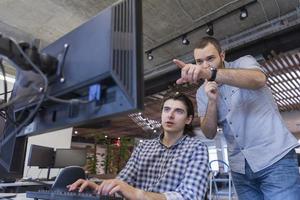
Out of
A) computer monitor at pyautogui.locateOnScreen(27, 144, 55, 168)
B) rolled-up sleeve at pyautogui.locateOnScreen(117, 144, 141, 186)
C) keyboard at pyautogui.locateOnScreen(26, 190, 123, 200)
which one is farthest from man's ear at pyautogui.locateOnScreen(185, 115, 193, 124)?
computer monitor at pyautogui.locateOnScreen(27, 144, 55, 168)

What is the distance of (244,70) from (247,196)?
628 mm

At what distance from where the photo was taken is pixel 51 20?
4312 millimetres

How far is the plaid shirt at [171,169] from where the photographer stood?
1.11m

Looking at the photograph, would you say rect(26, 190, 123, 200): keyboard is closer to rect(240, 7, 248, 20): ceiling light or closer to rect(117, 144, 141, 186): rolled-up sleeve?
rect(117, 144, 141, 186): rolled-up sleeve

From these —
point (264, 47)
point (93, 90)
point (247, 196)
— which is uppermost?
point (264, 47)

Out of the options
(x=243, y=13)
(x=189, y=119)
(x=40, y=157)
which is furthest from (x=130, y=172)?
(x=40, y=157)

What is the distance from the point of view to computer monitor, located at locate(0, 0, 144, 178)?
0.65 m

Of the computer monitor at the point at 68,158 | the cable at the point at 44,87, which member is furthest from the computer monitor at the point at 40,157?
the cable at the point at 44,87

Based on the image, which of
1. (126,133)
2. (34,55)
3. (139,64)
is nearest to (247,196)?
(139,64)

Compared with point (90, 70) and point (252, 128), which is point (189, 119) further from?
point (90, 70)

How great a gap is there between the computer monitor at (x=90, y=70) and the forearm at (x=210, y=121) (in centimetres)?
83

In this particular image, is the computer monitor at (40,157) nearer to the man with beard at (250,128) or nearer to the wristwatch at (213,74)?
the man with beard at (250,128)

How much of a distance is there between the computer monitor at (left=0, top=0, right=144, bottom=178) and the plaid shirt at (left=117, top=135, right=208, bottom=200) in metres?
0.49

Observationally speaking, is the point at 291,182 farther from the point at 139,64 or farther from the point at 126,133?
the point at 126,133
